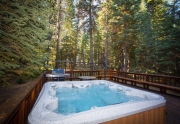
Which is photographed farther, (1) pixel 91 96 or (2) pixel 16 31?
(1) pixel 91 96

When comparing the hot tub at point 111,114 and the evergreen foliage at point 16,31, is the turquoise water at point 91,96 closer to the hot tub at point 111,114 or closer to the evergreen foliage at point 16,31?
the hot tub at point 111,114

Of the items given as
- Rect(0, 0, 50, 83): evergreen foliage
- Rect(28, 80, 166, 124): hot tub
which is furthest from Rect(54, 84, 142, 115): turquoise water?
Rect(0, 0, 50, 83): evergreen foliage

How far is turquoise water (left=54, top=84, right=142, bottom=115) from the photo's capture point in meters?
3.32

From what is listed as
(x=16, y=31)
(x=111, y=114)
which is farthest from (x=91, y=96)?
(x=16, y=31)

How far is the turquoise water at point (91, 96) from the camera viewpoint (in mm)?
3324

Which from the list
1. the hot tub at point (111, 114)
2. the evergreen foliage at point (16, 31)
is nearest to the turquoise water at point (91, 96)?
the hot tub at point (111, 114)

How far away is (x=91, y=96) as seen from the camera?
12.8 ft

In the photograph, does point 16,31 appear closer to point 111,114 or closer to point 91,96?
point 111,114

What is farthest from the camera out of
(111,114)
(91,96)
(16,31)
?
(91,96)

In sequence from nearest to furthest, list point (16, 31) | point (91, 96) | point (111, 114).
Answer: point (111, 114) < point (16, 31) < point (91, 96)

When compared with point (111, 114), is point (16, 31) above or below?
above

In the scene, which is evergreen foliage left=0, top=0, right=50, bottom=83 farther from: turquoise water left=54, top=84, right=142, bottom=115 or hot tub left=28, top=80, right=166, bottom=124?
turquoise water left=54, top=84, right=142, bottom=115

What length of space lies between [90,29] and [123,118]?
879 cm

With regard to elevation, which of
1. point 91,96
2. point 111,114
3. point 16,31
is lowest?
point 91,96
